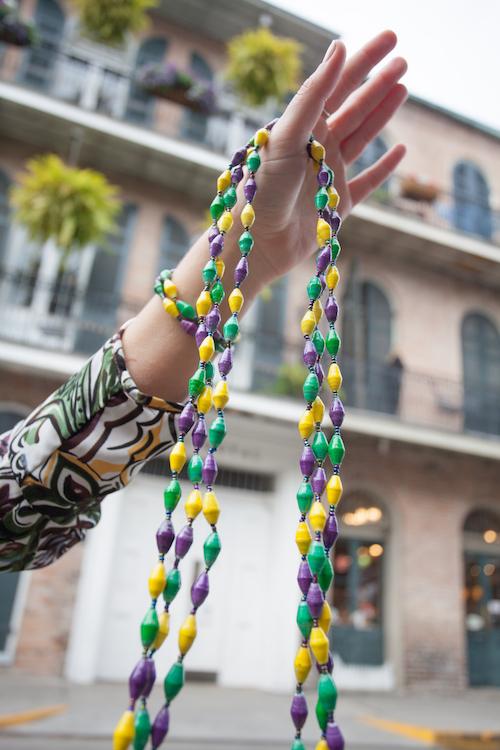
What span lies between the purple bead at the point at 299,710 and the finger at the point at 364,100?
1.02 m

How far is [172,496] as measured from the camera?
2.33 feet

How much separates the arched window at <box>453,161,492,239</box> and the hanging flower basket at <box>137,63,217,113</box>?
5.64 metres

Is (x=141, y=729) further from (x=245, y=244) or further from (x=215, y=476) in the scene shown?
(x=245, y=244)

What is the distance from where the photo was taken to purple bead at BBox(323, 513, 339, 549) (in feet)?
2.27

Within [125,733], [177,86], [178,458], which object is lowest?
[125,733]

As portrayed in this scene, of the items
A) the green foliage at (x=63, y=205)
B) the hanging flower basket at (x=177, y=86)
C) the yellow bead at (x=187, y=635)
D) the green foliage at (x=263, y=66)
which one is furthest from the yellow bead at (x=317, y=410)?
the hanging flower basket at (x=177, y=86)

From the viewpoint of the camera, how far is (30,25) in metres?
8.98

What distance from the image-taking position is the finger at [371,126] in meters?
1.13

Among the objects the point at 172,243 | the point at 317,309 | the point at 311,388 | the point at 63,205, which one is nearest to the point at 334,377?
the point at 311,388

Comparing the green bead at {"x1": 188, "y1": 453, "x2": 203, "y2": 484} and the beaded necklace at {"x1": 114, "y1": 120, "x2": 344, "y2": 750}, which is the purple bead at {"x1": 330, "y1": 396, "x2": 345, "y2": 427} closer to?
the beaded necklace at {"x1": 114, "y1": 120, "x2": 344, "y2": 750}

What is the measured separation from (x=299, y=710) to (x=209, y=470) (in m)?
0.31

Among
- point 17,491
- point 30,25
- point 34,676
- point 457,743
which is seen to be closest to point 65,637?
point 34,676

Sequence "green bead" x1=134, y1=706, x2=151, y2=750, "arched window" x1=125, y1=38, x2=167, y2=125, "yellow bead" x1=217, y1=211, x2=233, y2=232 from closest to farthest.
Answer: "green bead" x1=134, y1=706, x2=151, y2=750 → "yellow bead" x1=217, y1=211, x2=233, y2=232 → "arched window" x1=125, y1=38, x2=167, y2=125

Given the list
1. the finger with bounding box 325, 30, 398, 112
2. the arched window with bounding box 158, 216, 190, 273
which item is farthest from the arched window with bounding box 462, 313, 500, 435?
the finger with bounding box 325, 30, 398, 112
